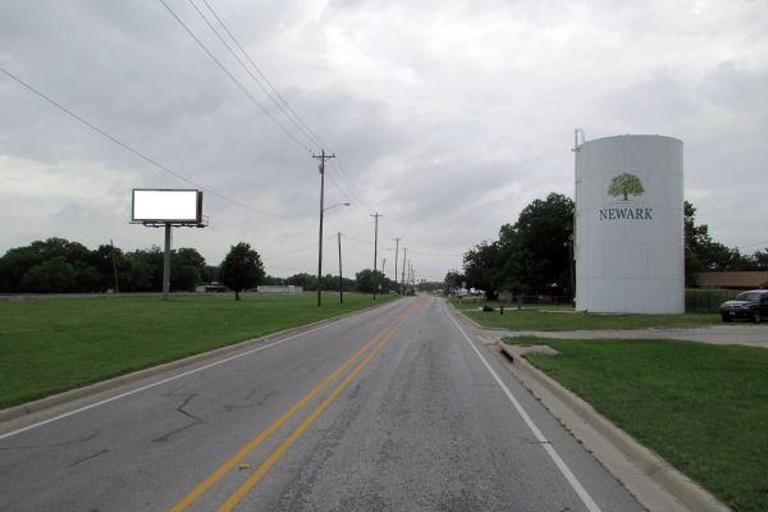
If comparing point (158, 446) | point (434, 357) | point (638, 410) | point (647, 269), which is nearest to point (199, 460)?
point (158, 446)

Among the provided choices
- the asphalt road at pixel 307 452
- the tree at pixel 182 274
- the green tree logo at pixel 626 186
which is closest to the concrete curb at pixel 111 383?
the asphalt road at pixel 307 452

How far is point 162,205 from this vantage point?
3356 inches

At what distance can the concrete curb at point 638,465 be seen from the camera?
6047mm

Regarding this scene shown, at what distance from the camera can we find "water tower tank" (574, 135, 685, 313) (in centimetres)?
4575

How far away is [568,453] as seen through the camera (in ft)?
26.6

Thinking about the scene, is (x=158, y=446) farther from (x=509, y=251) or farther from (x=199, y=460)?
(x=509, y=251)

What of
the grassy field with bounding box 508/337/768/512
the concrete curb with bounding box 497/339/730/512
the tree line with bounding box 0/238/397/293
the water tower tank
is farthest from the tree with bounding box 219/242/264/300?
the concrete curb with bounding box 497/339/730/512

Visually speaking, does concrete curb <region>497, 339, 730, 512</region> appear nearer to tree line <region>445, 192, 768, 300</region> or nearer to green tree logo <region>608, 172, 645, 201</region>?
green tree logo <region>608, 172, 645, 201</region>

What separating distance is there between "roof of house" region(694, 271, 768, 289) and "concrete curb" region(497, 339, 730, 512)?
82.3 metres

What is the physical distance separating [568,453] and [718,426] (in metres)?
2.17

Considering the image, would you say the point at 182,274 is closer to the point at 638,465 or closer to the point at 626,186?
the point at 626,186

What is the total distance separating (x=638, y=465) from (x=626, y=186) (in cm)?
4130

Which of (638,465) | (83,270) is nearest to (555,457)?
(638,465)

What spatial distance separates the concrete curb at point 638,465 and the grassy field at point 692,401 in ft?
0.39
